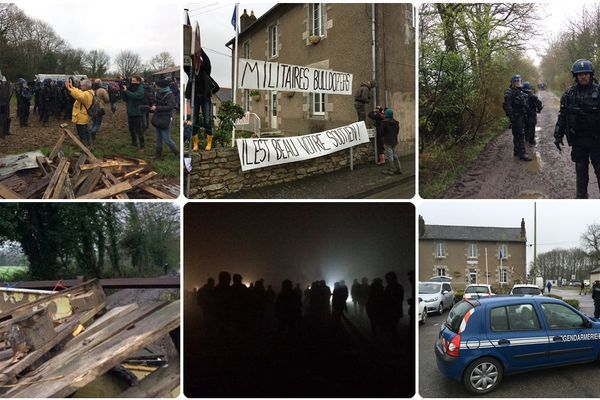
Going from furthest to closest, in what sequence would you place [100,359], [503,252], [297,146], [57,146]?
1. [297,146]
2. [57,146]
3. [503,252]
4. [100,359]

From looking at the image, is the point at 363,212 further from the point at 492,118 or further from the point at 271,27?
the point at 271,27

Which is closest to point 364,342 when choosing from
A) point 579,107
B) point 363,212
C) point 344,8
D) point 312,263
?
point 312,263

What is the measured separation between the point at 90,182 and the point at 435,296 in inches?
82.0

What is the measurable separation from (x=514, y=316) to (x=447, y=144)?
103cm

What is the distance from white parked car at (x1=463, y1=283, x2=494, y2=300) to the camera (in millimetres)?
2230

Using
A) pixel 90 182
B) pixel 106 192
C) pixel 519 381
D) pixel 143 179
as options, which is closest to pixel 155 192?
pixel 143 179

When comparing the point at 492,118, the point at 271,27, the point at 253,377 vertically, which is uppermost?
the point at 271,27

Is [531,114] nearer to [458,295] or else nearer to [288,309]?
[458,295]

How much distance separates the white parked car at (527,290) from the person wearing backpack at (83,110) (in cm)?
266

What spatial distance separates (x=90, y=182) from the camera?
7.54ft

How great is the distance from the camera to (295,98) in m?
2.54

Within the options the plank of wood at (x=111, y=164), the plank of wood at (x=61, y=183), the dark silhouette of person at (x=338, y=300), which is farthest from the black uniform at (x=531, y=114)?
the plank of wood at (x=61, y=183)

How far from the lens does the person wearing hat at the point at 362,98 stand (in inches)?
98.0

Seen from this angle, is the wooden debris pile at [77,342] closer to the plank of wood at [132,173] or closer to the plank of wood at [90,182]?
the plank of wood at [90,182]
